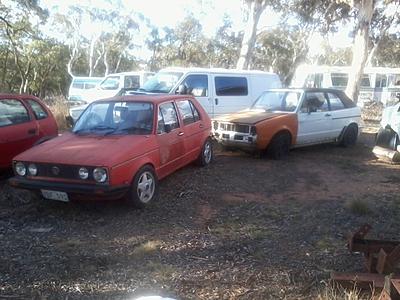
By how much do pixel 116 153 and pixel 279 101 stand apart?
18.1ft

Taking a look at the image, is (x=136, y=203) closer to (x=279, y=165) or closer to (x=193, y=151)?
(x=193, y=151)

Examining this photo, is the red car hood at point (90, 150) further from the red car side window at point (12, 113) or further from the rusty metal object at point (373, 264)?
the rusty metal object at point (373, 264)

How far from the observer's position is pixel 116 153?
5.87m

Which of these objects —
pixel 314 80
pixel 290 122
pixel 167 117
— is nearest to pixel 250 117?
pixel 290 122

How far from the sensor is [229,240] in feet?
17.0

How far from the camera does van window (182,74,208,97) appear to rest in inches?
462

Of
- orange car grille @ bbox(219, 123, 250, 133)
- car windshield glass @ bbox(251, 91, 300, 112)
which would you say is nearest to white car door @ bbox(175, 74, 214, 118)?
car windshield glass @ bbox(251, 91, 300, 112)

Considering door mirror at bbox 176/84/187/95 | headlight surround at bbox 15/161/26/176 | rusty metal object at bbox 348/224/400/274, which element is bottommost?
rusty metal object at bbox 348/224/400/274

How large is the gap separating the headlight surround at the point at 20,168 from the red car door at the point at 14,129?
1364 millimetres

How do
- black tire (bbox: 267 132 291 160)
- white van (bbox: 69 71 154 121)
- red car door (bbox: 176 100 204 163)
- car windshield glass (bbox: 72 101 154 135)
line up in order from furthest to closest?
white van (bbox: 69 71 154 121) → black tire (bbox: 267 132 291 160) → red car door (bbox: 176 100 204 163) → car windshield glass (bbox: 72 101 154 135)

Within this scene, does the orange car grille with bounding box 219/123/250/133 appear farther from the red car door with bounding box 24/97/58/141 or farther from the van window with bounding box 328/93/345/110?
the red car door with bounding box 24/97/58/141

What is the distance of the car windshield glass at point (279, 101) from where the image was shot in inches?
402

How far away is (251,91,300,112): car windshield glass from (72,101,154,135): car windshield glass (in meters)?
4.12

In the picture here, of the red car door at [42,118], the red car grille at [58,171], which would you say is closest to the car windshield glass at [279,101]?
the red car door at [42,118]
